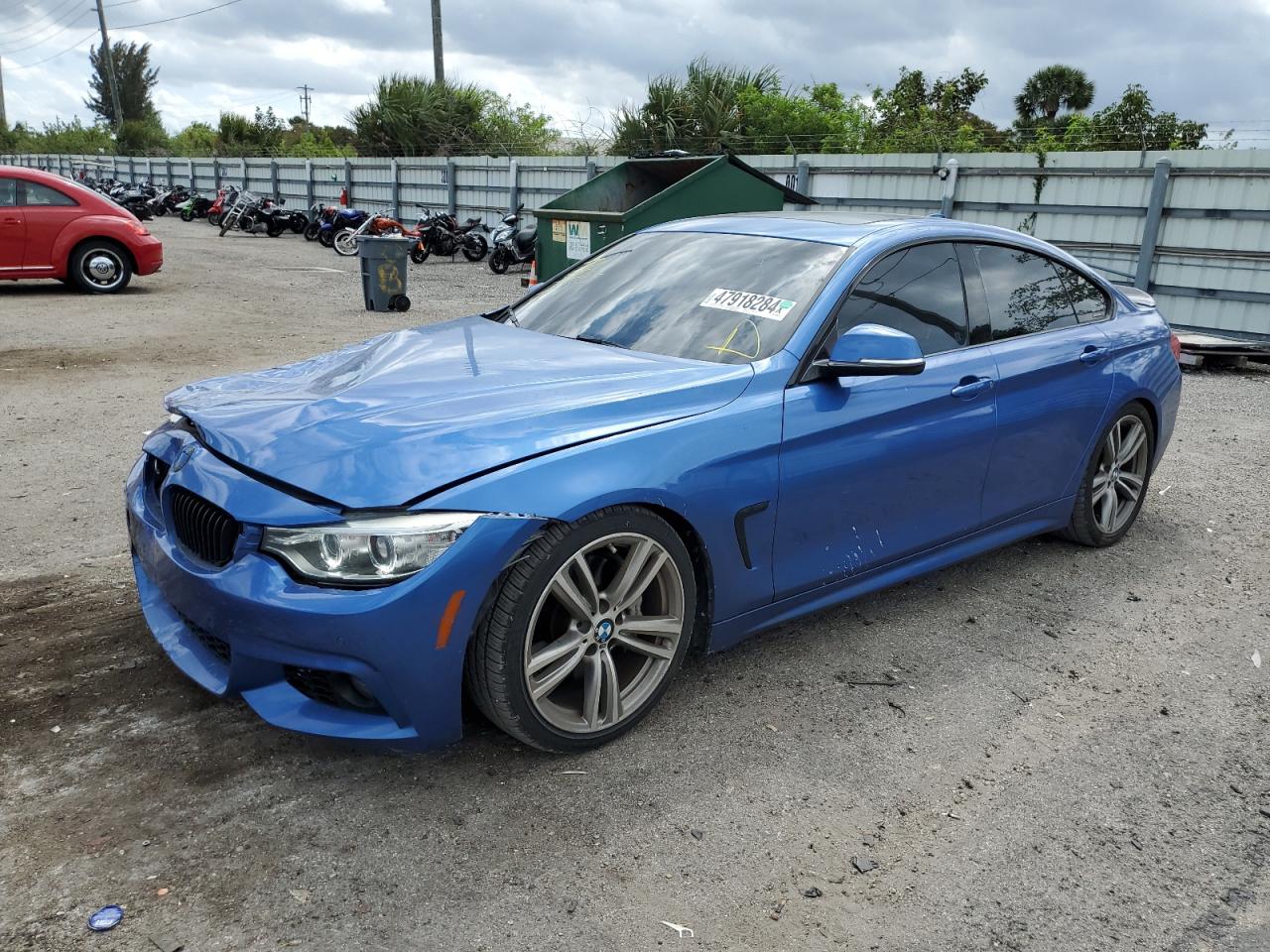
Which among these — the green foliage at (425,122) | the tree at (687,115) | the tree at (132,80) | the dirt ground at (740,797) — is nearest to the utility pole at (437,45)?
the green foliage at (425,122)

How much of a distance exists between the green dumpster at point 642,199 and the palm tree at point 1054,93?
1894 inches

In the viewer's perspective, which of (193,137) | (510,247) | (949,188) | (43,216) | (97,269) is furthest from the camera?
(193,137)

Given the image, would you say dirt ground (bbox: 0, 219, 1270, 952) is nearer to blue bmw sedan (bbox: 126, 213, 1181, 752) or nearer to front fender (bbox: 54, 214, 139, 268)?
blue bmw sedan (bbox: 126, 213, 1181, 752)

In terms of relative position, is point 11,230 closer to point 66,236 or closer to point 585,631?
point 66,236

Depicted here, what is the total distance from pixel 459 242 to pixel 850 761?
62.0ft

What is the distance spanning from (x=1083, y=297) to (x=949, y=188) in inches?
396

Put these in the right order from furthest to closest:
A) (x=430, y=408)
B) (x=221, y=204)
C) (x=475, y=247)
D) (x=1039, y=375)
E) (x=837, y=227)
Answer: (x=221, y=204) < (x=475, y=247) < (x=1039, y=375) < (x=837, y=227) < (x=430, y=408)

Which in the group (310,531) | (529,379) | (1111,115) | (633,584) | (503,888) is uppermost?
(1111,115)

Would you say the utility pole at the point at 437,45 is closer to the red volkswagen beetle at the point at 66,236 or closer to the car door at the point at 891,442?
the red volkswagen beetle at the point at 66,236

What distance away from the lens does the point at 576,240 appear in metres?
11.1

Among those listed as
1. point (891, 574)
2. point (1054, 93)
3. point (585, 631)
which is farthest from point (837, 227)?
point (1054, 93)

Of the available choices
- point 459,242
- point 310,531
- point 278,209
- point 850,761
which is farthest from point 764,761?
point 278,209

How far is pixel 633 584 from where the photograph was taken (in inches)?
118

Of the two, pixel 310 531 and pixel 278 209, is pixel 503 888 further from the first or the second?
pixel 278 209
